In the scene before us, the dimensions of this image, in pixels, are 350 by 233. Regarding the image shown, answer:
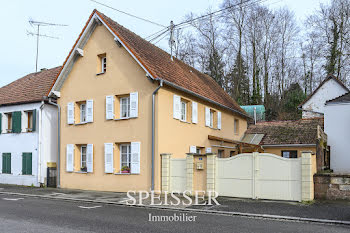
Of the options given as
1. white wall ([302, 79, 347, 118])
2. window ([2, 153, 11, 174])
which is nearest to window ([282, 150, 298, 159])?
white wall ([302, 79, 347, 118])

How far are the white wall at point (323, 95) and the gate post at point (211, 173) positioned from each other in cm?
1945

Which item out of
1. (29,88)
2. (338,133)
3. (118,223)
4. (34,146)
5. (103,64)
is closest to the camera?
(118,223)

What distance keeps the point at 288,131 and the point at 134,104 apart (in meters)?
13.3

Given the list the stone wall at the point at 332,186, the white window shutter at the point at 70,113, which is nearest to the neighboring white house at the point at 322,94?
the stone wall at the point at 332,186

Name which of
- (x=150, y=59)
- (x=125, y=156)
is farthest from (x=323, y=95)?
(x=125, y=156)

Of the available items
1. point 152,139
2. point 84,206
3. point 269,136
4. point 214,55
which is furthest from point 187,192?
point 214,55

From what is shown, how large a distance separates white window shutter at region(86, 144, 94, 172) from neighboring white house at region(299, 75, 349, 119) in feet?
67.9

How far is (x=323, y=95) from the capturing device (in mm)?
30859

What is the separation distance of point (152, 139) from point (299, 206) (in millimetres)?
6886

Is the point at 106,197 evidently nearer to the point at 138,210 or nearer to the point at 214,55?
the point at 138,210

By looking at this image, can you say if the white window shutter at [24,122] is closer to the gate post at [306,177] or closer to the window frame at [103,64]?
the window frame at [103,64]

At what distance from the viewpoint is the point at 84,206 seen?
1298 centimetres

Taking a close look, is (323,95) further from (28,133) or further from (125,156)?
(28,133)

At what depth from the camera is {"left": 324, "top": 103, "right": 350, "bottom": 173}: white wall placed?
64.3ft
